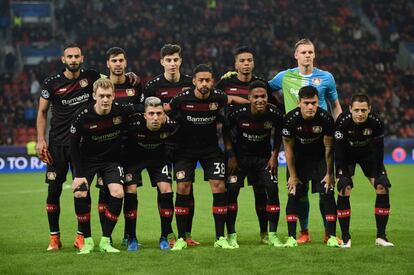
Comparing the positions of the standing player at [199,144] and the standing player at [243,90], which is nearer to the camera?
the standing player at [199,144]

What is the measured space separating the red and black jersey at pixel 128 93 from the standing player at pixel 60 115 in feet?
1.25

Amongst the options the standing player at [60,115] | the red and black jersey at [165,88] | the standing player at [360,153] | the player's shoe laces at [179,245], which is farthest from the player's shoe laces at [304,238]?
the standing player at [60,115]

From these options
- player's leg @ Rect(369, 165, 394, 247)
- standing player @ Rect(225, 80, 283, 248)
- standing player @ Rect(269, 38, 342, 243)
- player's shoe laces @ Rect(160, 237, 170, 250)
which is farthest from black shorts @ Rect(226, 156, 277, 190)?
player's leg @ Rect(369, 165, 394, 247)

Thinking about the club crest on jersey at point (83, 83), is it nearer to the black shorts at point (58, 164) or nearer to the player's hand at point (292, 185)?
the black shorts at point (58, 164)

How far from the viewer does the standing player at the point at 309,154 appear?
→ 984 centimetres

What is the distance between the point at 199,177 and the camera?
886 inches

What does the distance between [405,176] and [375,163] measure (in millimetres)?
12181

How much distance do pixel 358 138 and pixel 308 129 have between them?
1.93 ft

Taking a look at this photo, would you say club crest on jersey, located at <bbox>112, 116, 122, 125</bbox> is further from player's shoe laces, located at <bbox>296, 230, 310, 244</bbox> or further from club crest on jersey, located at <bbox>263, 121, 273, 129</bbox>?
player's shoe laces, located at <bbox>296, 230, 310, 244</bbox>

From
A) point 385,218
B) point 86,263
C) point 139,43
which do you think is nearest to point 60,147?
point 86,263

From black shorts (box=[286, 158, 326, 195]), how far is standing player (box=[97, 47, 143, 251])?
6.55ft

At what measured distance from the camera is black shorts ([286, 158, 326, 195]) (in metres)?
10.1

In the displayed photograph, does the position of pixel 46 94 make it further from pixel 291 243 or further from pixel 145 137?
pixel 291 243

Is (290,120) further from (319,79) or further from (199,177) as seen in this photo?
(199,177)
